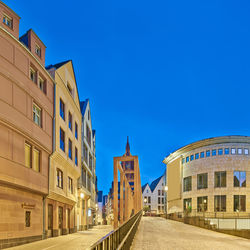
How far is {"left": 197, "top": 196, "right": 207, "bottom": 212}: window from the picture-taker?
179 feet

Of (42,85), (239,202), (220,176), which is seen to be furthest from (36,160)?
(239,202)

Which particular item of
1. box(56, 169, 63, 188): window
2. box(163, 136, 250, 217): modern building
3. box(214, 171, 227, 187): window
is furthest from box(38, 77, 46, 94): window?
box(214, 171, 227, 187): window

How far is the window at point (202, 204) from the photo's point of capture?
54.4m

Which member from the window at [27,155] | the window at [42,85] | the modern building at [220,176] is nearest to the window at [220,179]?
the modern building at [220,176]

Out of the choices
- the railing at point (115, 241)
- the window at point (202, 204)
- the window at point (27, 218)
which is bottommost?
the window at point (202, 204)

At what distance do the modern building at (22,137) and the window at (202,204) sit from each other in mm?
36499

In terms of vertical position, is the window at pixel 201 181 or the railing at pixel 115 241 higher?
the railing at pixel 115 241

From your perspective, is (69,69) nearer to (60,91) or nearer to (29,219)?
(60,91)

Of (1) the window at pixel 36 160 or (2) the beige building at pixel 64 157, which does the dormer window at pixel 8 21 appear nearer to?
(2) the beige building at pixel 64 157

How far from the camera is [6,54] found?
19.5 meters

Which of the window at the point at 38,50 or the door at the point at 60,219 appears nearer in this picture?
the window at the point at 38,50

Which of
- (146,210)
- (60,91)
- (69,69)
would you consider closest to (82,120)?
(69,69)

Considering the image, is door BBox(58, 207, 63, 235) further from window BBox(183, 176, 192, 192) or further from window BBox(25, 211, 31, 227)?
window BBox(183, 176, 192, 192)

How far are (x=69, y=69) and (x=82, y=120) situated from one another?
9.21 meters
